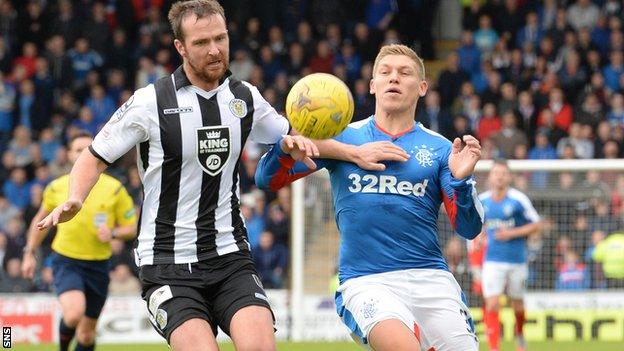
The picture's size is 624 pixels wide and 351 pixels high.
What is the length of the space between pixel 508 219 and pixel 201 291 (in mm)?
8361

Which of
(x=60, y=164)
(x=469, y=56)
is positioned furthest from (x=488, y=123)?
(x=60, y=164)

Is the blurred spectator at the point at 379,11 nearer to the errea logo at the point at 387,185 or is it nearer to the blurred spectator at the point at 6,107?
the blurred spectator at the point at 6,107

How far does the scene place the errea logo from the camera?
6.81 metres

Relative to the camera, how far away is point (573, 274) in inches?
636

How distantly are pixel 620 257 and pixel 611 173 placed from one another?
109 cm

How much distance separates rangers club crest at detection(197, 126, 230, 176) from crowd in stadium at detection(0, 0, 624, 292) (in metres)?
10.7

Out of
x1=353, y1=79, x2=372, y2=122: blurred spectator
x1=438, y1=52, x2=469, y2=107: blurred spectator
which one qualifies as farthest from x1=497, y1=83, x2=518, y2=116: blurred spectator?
x1=353, y1=79, x2=372, y2=122: blurred spectator

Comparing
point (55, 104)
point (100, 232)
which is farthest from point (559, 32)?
point (100, 232)

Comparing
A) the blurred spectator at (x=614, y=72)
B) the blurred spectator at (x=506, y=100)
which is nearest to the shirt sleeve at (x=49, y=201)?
the blurred spectator at (x=506, y=100)

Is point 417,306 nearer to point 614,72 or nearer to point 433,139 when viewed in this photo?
point 433,139

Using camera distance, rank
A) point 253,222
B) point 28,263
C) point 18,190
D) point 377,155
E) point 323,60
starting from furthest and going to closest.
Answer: point 323,60 < point 18,190 < point 253,222 < point 28,263 < point 377,155

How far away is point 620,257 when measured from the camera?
52.5 feet

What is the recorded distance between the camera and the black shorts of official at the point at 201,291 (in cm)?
634

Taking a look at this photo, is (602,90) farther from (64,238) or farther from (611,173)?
(64,238)
